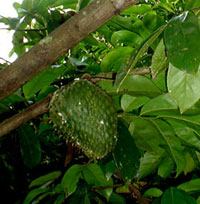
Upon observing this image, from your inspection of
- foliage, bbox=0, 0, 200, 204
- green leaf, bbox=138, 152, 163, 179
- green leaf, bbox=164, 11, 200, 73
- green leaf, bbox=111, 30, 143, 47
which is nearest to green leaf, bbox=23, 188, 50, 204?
foliage, bbox=0, 0, 200, 204

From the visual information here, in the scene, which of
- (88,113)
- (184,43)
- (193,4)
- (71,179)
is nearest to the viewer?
(184,43)

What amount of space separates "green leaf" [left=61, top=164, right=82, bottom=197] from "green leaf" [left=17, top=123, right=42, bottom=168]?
0.59 ft

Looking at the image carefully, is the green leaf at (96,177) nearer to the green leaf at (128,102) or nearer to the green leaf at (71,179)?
the green leaf at (71,179)

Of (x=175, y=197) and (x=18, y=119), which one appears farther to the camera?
(x=175, y=197)

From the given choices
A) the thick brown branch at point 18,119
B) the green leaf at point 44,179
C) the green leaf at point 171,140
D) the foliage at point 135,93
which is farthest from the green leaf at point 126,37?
the green leaf at point 44,179

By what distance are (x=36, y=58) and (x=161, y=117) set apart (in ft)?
1.93

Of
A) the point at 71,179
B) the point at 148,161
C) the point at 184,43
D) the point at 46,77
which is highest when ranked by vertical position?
the point at 184,43

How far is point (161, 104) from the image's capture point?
38.1 inches

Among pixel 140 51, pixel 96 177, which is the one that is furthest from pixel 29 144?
pixel 140 51

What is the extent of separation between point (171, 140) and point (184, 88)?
21.2 inches

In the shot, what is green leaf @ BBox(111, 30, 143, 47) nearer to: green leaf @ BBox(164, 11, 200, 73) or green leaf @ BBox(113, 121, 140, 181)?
green leaf @ BBox(113, 121, 140, 181)

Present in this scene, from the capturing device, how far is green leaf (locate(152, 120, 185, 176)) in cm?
107

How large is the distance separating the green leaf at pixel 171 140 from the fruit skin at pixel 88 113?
0.59 feet

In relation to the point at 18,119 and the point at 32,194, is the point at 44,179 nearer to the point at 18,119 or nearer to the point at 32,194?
the point at 32,194
